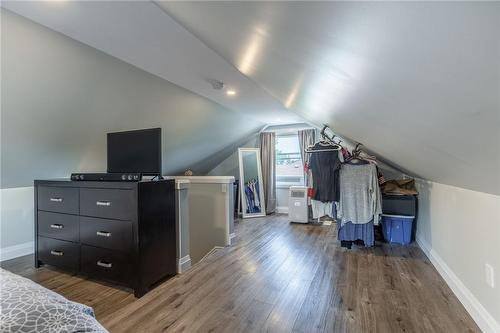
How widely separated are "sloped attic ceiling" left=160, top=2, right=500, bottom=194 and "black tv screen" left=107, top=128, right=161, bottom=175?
1116 mm

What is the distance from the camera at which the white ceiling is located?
481 millimetres

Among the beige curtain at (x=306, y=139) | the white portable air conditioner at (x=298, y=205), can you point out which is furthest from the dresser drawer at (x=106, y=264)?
the beige curtain at (x=306, y=139)

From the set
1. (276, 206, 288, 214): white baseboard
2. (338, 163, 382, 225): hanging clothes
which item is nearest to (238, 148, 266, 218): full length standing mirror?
(276, 206, 288, 214): white baseboard

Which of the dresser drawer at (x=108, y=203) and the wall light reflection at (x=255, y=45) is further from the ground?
the wall light reflection at (x=255, y=45)

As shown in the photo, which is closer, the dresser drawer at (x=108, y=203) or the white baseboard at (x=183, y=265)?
the dresser drawer at (x=108, y=203)

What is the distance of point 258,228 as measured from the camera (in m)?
4.30

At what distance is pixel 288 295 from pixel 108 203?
1735 mm

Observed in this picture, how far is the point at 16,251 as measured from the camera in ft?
10.1

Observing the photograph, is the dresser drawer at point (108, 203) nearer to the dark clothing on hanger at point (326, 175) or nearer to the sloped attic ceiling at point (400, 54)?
the sloped attic ceiling at point (400, 54)

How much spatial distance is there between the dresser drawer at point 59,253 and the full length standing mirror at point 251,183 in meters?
3.27

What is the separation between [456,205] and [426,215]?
102 centimetres

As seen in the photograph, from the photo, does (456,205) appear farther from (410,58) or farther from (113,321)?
(113,321)

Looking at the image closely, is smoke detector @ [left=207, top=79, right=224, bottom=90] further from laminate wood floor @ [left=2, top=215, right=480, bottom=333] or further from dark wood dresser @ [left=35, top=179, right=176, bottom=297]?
laminate wood floor @ [left=2, top=215, right=480, bottom=333]

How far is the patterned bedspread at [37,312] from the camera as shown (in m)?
0.62
